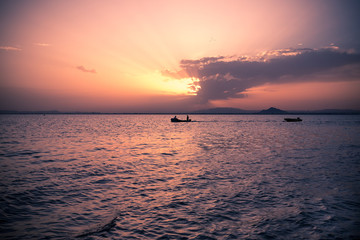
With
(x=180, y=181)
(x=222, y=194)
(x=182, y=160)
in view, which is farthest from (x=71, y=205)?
(x=182, y=160)

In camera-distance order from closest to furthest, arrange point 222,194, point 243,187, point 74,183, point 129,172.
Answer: point 222,194 < point 243,187 < point 74,183 < point 129,172

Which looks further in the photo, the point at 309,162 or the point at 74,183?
the point at 309,162

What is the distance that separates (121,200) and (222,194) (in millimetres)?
5681

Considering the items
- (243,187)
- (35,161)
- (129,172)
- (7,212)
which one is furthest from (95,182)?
(35,161)

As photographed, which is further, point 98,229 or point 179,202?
point 179,202

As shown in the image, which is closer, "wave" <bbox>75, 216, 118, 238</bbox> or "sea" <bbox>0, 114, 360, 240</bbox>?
"wave" <bbox>75, 216, 118, 238</bbox>

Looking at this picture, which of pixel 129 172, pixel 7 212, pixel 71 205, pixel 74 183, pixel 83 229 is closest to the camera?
pixel 83 229

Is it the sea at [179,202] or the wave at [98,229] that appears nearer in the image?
the wave at [98,229]

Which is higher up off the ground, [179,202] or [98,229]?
[98,229]

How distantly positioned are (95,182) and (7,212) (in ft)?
17.9

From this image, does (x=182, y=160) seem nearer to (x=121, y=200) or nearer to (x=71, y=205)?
(x=121, y=200)

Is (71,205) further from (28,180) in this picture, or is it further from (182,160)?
(182,160)

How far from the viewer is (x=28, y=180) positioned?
15234mm

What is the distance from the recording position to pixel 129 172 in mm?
17891
